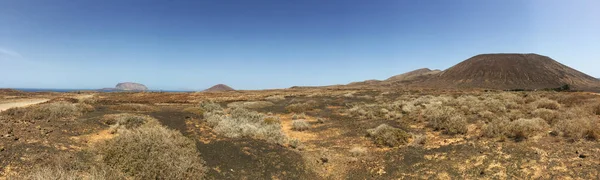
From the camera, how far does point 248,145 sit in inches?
437

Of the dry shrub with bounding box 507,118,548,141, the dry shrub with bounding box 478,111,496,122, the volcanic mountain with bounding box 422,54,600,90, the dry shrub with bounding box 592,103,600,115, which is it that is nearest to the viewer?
the dry shrub with bounding box 507,118,548,141

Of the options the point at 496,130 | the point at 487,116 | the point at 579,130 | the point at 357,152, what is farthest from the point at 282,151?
the point at 487,116

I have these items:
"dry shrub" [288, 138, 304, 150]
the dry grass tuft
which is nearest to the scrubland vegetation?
"dry shrub" [288, 138, 304, 150]

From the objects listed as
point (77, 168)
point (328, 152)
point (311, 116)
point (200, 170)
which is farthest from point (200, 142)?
point (311, 116)

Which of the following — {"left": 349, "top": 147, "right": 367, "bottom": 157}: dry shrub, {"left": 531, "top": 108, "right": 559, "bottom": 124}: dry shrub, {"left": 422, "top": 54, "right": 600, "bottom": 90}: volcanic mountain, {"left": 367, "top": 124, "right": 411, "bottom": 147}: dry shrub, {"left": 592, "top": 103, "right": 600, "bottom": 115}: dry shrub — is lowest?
{"left": 349, "top": 147, "right": 367, "bottom": 157}: dry shrub

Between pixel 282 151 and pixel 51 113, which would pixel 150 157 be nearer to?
pixel 282 151

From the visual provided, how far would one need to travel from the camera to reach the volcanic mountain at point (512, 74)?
91.6 meters

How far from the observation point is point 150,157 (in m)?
7.63

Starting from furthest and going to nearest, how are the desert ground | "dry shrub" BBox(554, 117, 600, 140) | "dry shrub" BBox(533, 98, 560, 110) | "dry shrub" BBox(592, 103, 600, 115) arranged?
1. "dry shrub" BBox(533, 98, 560, 110)
2. "dry shrub" BBox(592, 103, 600, 115)
3. "dry shrub" BBox(554, 117, 600, 140)
4. the desert ground

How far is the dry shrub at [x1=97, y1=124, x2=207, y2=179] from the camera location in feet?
23.4

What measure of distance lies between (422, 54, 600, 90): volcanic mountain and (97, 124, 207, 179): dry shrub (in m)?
104

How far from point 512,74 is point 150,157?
12689cm

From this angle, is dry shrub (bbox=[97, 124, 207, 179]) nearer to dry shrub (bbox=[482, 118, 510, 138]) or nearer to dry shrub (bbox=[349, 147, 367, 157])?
dry shrub (bbox=[349, 147, 367, 157])

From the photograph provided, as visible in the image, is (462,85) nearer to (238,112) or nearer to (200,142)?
(238,112)
